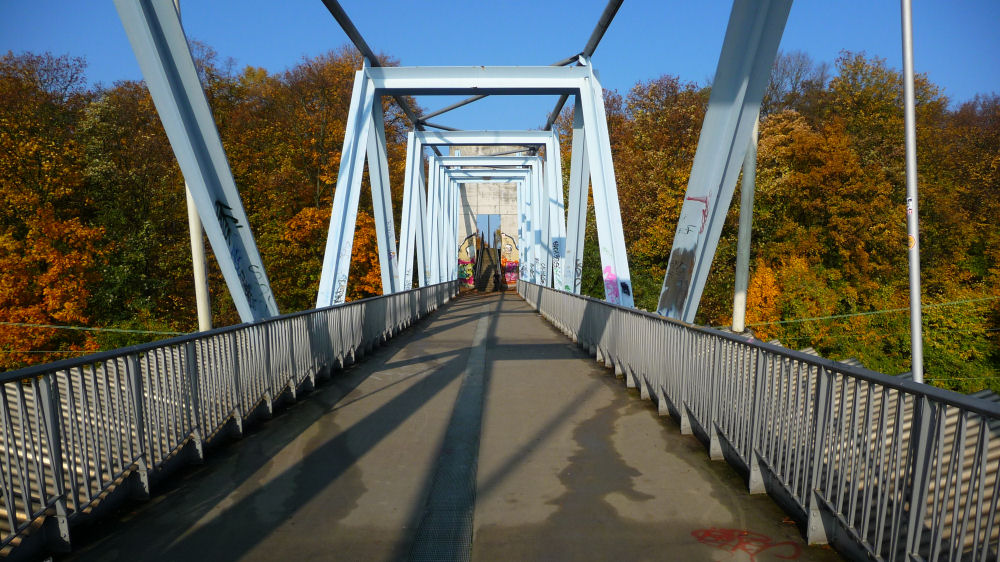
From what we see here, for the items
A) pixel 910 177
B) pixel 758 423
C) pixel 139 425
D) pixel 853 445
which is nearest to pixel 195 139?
pixel 139 425

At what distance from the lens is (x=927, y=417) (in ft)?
9.57

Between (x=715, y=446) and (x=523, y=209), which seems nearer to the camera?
(x=715, y=446)

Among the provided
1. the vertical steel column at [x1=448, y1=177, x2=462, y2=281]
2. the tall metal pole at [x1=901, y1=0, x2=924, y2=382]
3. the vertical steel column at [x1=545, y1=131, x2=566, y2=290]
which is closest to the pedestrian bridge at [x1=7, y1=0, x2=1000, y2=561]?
the tall metal pole at [x1=901, y1=0, x2=924, y2=382]

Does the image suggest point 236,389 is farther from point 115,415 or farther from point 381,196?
point 381,196

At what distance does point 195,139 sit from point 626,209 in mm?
28871

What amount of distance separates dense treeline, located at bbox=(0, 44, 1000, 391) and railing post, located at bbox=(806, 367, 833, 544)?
25.2 meters

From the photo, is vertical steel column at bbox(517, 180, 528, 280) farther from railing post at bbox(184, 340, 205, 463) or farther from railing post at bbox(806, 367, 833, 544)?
railing post at bbox(806, 367, 833, 544)

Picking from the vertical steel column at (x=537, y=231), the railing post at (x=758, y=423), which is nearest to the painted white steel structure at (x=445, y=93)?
the railing post at (x=758, y=423)

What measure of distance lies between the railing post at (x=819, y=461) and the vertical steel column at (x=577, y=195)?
14.9 meters

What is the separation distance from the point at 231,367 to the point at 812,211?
31436 mm

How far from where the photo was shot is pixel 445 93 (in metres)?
18.0

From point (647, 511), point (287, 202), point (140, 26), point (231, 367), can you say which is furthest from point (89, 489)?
point (287, 202)

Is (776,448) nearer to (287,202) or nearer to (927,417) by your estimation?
(927,417)

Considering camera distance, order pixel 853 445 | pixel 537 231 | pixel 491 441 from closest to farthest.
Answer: pixel 853 445
pixel 491 441
pixel 537 231
